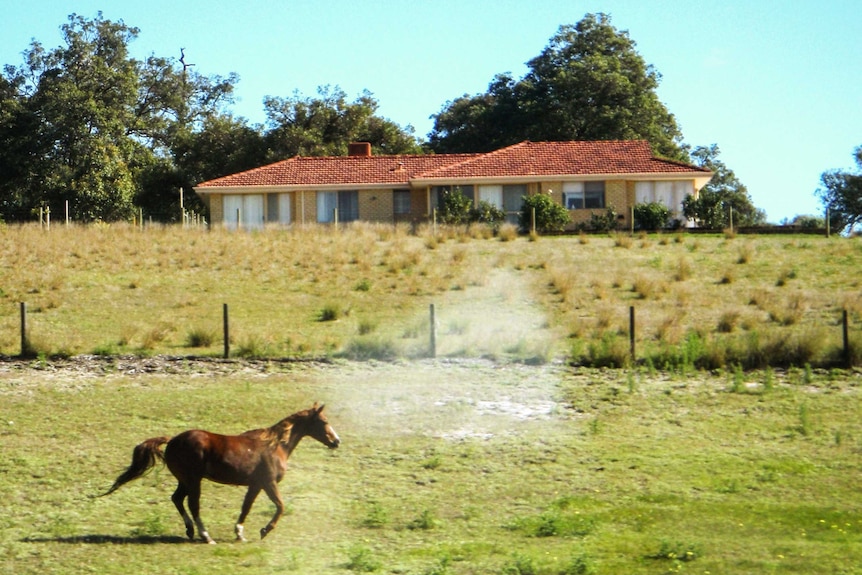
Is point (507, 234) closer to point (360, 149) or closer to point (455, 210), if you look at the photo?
point (455, 210)

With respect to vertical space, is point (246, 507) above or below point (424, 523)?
above

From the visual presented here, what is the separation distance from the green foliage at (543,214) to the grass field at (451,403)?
27.7ft

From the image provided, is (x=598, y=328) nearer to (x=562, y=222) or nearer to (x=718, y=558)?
(x=718, y=558)

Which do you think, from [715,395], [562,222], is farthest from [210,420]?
[562,222]

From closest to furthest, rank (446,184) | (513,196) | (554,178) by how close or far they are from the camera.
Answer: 1. (554,178)
2. (446,184)
3. (513,196)

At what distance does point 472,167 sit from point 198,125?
85.6 feet

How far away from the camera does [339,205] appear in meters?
54.6

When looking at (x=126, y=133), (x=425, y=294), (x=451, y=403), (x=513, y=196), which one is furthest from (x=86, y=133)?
(x=451, y=403)

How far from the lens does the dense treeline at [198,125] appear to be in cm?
5950

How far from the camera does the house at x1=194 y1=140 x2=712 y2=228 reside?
52281 millimetres

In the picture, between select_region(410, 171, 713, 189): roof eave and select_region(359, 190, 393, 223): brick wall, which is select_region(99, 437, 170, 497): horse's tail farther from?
select_region(359, 190, 393, 223): brick wall

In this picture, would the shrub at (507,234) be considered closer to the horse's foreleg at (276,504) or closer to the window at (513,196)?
the window at (513,196)

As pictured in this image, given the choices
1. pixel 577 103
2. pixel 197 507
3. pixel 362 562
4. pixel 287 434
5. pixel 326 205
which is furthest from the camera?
pixel 577 103

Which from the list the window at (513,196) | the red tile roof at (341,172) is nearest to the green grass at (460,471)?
the window at (513,196)
